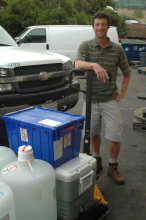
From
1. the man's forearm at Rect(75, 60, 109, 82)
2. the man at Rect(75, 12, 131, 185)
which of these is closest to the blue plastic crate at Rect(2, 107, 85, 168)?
the man's forearm at Rect(75, 60, 109, 82)

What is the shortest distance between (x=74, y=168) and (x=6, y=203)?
699 millimetres

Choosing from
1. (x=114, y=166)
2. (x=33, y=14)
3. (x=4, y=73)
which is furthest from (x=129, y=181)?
(x=33, y=14)

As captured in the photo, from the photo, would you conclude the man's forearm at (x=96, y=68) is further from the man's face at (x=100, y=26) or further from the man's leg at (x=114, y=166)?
the man's leg at (x=114, y=166)

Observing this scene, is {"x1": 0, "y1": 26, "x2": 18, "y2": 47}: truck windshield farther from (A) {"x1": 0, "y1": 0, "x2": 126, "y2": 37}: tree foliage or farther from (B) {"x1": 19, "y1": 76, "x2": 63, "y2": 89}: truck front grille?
(A) {"x1": 0, "y1": 0, "x2": 126, "y2": 37}: tree foliage

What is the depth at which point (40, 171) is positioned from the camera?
1.87m

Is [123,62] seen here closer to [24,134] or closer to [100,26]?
[100,26]

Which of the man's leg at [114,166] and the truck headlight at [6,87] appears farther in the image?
the truck headlight at [6,87]

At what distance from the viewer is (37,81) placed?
3734 millimetres

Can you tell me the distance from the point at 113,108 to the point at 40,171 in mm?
1434

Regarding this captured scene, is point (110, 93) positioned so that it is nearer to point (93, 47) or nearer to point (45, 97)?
point (93, 47)

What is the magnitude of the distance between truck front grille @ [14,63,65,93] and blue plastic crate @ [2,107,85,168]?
4.04 feet

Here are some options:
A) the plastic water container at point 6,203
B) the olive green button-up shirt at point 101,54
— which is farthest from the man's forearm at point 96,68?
the plastic water container at point 6,203

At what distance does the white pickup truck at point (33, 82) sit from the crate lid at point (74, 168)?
1.49m

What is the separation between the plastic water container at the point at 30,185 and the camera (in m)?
1.81
